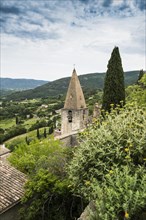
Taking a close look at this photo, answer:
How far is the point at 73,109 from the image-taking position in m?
30.1

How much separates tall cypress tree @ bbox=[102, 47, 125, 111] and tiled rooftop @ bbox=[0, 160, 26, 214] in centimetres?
978

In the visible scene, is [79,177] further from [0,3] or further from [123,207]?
[0,3]

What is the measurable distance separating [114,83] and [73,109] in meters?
11.4

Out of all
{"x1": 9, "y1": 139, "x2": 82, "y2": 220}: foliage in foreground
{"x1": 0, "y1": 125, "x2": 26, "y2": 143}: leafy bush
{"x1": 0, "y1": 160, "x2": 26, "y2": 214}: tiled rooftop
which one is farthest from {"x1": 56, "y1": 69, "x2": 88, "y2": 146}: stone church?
Answer: {"x1": 0, "y1": 125, "x2": 26, "y2": 143}: leafy bush

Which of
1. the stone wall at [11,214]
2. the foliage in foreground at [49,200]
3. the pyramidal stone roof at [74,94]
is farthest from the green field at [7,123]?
the foliage in foreground at [49,200]

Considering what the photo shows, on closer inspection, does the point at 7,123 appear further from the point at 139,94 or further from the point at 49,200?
the point at 49,200

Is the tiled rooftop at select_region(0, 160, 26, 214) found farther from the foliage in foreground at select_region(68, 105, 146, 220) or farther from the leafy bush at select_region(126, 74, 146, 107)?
the leafy bush at select_region(126, 74, 146, 107)

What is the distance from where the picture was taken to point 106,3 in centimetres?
1398

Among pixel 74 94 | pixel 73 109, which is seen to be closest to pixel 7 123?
pixel 73 109

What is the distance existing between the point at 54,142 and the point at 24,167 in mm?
2787

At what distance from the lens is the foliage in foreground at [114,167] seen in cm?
515

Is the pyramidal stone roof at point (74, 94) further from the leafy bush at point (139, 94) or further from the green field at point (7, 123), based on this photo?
the green field at point (7, 123)

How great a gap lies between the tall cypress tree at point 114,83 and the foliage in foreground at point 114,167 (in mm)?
11448

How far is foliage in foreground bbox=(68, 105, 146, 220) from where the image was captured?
5146 mm
